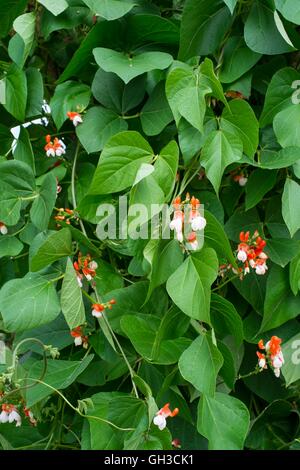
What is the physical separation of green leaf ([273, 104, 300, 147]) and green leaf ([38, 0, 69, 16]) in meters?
0.32

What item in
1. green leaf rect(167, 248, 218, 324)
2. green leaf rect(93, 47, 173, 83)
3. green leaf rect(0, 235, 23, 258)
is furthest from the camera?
green leaf rect(0, 235, 23, 258)

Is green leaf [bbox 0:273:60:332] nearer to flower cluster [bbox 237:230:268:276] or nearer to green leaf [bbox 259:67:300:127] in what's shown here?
flower cluster [bbox 237:230:268:276]

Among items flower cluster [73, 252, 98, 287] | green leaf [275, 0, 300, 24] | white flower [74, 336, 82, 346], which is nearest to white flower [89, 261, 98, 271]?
flower cluster [73, 252, 98, 287]

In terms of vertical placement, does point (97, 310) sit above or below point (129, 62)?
below

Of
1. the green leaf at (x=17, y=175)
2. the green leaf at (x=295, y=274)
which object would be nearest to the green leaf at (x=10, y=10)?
the green leaf at (x=17, y=175)

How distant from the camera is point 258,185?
42.3 inches

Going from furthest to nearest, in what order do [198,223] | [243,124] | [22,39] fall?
[22,39], [243,124], [198,223]

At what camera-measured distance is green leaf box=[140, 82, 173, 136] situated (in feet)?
3.56

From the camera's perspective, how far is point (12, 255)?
1.13 meters

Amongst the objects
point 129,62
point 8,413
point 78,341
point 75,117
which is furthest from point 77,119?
point 8,413

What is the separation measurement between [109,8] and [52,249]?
1.10 ft

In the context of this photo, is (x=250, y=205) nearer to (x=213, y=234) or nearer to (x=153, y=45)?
(x=213, y=234)

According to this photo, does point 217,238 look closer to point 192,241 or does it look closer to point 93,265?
point 192,241

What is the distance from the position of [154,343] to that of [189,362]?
0.07 metres
